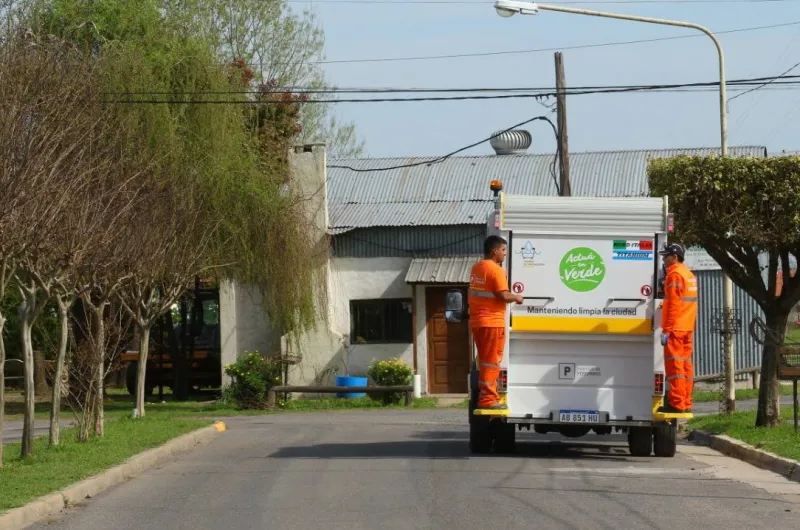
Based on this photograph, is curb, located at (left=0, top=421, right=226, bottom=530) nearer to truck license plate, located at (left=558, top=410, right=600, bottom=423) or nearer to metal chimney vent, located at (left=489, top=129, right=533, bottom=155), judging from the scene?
truck license plate, located at (left=558, top=410, right=600, bottom=423)

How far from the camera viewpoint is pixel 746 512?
36.0 feet

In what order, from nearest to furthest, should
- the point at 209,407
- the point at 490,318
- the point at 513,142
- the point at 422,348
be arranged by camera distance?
the point at 490,318 → the point at 209,407 → the point at 422,348 → the point at 513,142

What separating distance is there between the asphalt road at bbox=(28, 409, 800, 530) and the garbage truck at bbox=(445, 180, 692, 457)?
0.71 m

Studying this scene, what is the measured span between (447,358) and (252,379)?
217 inches

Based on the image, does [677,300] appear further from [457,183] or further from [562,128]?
[457,183]

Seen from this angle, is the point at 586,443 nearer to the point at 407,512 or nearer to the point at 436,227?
the point at 407,512

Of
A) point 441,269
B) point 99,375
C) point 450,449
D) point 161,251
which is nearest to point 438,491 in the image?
point 450,449

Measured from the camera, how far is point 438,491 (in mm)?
12180

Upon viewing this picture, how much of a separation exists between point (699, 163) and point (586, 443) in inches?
168

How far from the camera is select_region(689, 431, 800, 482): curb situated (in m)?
13.8

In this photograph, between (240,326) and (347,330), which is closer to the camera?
(240,326)

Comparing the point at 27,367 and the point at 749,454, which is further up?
the point at 27,367

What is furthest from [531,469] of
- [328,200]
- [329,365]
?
[328,200]

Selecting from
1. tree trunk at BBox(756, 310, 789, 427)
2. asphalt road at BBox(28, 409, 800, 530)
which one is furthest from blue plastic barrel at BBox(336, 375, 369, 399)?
tree trunk at BBox(756, 310, 789, 427)
